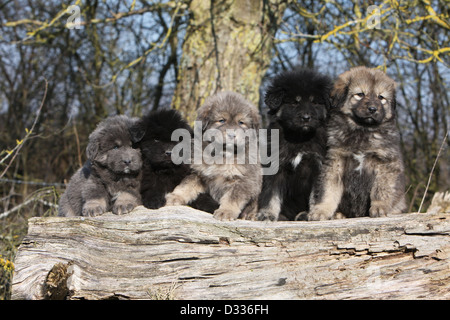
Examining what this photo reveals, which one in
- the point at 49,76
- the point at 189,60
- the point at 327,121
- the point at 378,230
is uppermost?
the point at 49,76

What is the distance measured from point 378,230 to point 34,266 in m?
2.91

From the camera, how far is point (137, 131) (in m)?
4.84

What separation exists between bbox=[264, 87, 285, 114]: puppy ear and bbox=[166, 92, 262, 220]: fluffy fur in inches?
7.2

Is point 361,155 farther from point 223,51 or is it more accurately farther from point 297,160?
point 223,51

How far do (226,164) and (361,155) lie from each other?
1.35 m

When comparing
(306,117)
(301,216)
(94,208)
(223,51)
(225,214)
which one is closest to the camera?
(225,214)

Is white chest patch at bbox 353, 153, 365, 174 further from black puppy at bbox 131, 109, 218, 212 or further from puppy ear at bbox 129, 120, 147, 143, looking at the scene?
puppy ear at bbox 129, 120, 147, 143

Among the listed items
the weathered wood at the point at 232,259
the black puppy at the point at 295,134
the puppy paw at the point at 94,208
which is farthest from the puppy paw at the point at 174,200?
the black puppy at the point at 295,134

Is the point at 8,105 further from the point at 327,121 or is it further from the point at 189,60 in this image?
the point at 327,121

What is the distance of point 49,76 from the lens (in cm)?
1232

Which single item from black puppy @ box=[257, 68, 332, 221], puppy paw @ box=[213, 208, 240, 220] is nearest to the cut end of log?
puppy paw @ box=[213, 208, 240, 220]

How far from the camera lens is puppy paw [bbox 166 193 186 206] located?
184 inches

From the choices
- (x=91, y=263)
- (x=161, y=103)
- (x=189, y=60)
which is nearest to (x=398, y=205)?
(x=91, y=263)

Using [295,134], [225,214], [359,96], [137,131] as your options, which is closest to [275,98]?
[295,134]
